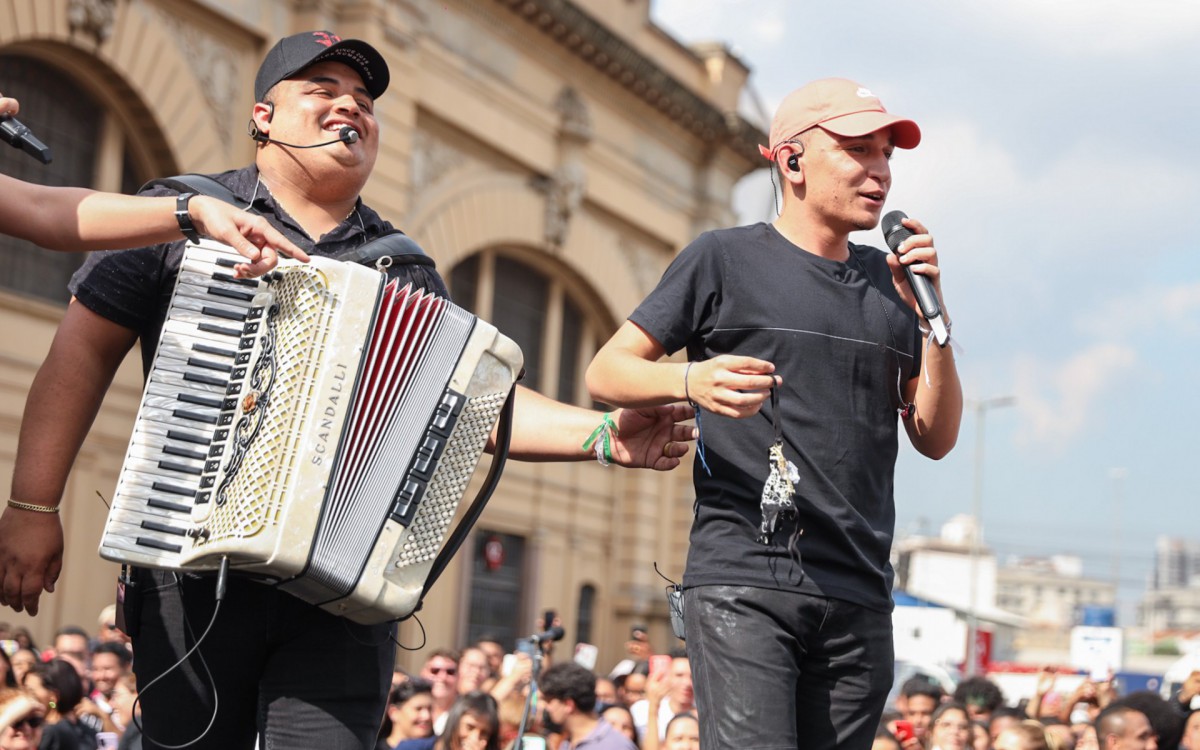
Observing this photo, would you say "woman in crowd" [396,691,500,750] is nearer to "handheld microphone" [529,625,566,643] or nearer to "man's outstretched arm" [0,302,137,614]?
"handheld microphone" [529,625,566,643]

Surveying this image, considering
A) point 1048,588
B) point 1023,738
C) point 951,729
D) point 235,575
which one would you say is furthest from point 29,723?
point 1048,588

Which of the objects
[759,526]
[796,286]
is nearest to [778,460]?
[759,526]

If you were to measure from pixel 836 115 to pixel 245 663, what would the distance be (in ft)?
6.82

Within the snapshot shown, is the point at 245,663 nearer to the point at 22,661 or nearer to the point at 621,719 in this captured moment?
the point at 621,719

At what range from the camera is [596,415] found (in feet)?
14.8

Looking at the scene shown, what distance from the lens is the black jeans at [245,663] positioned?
3.96 meters

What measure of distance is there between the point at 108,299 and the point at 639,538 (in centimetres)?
2732

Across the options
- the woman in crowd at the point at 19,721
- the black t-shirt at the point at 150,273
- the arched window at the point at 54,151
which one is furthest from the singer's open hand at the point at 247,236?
the arched window at the point at 54,151

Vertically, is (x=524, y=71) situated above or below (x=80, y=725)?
above

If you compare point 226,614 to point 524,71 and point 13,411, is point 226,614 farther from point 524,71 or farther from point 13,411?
point 524,71

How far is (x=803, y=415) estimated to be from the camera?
4180mm

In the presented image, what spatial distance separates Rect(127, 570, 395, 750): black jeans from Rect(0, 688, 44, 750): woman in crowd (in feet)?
14.9

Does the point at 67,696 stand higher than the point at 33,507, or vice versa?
the point at 33,507

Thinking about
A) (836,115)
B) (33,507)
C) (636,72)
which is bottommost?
(33,507)
